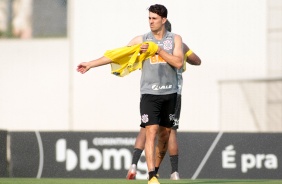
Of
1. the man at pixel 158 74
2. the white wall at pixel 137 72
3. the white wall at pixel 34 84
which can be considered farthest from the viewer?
the white wall at pixel 34 84

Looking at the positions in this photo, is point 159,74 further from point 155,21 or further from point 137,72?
point 137,72

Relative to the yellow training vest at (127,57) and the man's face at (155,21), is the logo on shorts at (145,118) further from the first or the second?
the man's face at (155,21)

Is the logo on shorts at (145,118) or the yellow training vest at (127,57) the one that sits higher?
the yellow training vest at (127,57)

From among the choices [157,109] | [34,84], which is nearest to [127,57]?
[157,109]

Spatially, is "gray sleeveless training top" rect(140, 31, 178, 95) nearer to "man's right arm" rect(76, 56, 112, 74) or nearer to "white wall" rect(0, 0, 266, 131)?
"man's right arm" rect(76, 56, 112, 74)

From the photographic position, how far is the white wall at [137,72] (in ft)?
89.9

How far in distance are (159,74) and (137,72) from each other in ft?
44.4

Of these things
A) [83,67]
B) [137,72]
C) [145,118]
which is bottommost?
[145,118]

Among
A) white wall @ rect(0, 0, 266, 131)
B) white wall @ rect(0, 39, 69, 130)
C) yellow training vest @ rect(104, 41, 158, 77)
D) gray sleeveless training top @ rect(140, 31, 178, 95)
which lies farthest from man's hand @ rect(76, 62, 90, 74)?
white wall @ rect(0, 39, 69, 130)

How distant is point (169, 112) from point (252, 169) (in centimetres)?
657

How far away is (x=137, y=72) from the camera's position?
2780 cm

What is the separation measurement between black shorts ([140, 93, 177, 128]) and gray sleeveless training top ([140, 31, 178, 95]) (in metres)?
0.07

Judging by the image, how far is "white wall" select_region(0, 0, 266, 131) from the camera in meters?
27.4

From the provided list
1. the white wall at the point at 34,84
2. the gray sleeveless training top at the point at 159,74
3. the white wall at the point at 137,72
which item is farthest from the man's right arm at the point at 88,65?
the white wall at the point at 34,84
